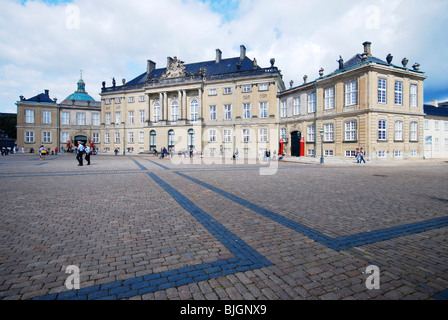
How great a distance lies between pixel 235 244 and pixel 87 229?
2937 mm

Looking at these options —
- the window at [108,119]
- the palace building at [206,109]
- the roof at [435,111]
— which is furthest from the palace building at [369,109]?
the window at [108,119]

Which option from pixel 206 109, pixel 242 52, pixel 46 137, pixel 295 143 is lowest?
pixel 295 143

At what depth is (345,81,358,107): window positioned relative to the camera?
2639 cm

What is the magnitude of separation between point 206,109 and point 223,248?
41.0 meters

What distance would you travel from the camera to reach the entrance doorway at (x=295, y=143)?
33597 mm

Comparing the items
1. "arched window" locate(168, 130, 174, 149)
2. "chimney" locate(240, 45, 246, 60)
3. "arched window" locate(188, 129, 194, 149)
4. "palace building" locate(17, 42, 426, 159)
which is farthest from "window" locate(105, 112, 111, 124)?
"chimney" locate(240, 45, 246, 60)

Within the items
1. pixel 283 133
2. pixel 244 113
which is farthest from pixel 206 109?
pixel 283 133

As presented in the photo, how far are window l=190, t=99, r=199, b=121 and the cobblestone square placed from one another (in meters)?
38.0

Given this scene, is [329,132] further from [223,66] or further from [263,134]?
[223,66]

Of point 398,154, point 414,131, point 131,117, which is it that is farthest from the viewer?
point 131,117

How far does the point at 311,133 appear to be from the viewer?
31672 mm

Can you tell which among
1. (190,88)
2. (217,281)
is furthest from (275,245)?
(190,88)
